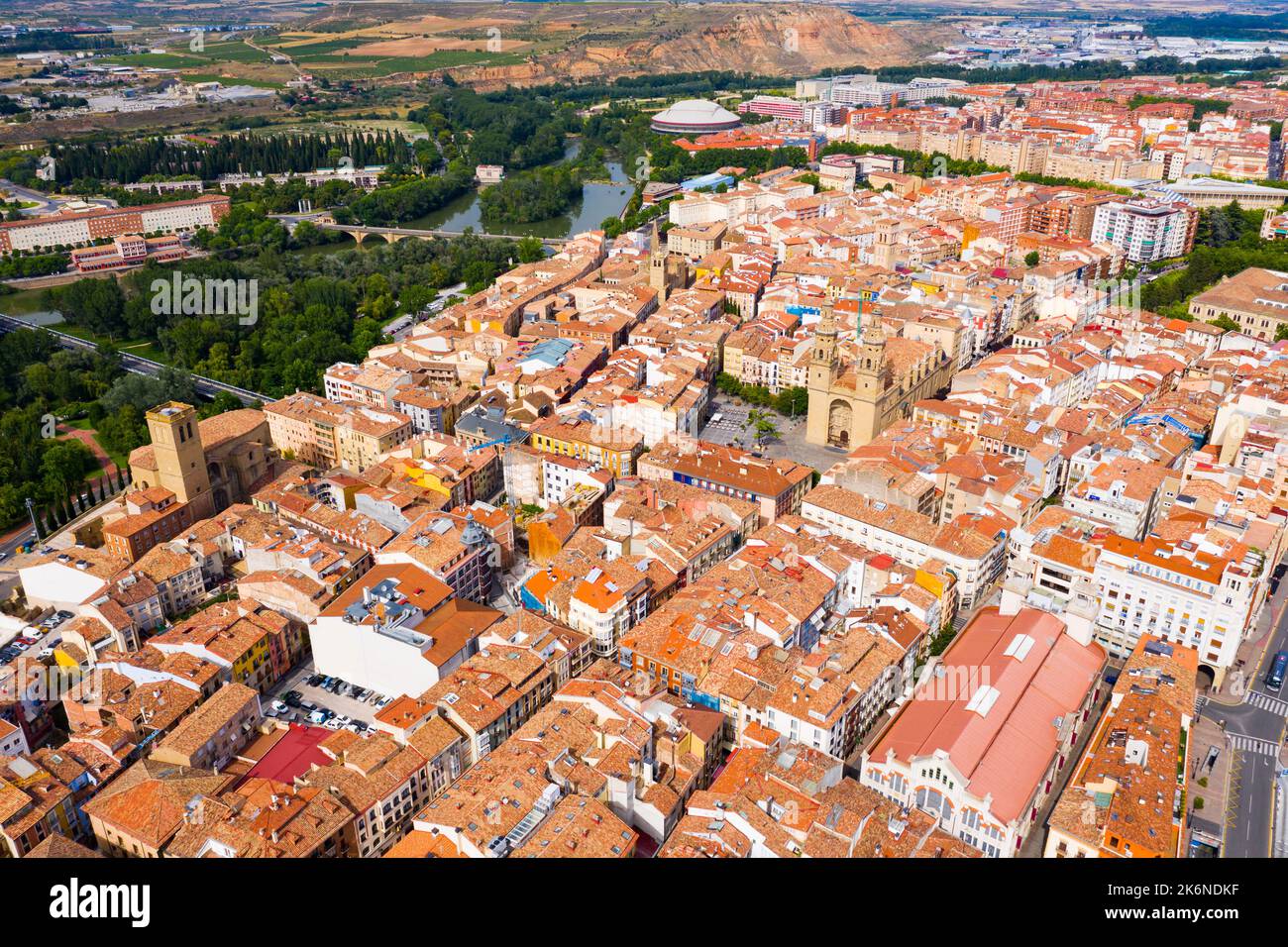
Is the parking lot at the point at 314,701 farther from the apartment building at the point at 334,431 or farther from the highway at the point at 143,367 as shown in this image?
the highway at the point at 143,367

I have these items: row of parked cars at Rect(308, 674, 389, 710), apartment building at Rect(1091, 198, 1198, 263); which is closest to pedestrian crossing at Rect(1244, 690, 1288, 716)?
row of parked cars at Rect(308, 674, 389, 710)

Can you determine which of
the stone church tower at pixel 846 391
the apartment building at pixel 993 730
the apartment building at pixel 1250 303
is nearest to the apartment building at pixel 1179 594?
the apartment building at pixel 993 730

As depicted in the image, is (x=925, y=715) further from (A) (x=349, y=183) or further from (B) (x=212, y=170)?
(B) (x=212, y=170)

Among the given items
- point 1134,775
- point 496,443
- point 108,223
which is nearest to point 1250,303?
point 1134,775

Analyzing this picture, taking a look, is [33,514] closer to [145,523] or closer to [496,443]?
[145,523]
